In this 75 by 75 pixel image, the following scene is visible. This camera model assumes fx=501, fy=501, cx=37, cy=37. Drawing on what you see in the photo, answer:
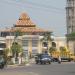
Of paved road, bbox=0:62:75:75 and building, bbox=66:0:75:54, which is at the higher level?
building, bbox=66:0:75:54

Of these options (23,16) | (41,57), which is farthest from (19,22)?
(41,57)

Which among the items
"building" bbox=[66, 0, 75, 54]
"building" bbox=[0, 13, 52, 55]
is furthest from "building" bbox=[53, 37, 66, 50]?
"building" bbox=[0, 13, 52, 55]

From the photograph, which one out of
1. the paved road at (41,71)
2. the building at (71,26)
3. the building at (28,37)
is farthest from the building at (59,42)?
the paved road at (41,71)

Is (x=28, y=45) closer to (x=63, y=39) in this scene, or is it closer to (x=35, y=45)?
(x=35, y=45)

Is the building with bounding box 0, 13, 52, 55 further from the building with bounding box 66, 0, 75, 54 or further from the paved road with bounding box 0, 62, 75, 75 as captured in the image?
the paved road with bounding box 0, 62, 75, 75

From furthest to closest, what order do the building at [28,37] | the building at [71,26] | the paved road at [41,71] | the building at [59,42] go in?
the building at [59,42] < the building at [71,26] < the building at [28,37] < the paved road at [41,71]

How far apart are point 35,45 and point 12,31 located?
10906 mm

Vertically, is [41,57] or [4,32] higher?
[4,32]

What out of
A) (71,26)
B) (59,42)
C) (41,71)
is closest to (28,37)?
(59,42)

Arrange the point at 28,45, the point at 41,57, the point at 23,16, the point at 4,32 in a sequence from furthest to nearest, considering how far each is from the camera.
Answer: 1. the point at 23,16
2. the point at 4,32
3. the point at 28,45
4. the point at 41,57

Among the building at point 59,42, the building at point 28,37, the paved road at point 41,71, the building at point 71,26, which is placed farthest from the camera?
the building at point 59,42

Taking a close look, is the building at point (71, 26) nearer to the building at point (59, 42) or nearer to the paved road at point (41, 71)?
the building at point (59, 42)

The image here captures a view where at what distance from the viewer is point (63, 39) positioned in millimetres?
156125

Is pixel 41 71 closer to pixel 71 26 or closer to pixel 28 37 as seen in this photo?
pixel 28 37
